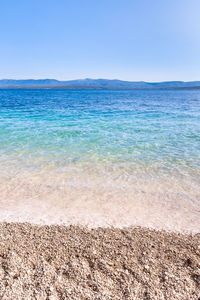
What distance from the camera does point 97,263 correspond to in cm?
373

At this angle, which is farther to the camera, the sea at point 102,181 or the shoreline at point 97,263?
the sea at point 102,181

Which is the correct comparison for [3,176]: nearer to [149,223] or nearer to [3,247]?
[3,247]

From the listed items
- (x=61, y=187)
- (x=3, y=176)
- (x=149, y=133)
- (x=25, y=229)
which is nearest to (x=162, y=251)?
(x=25, y=229)

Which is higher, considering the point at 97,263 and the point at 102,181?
the point at 97,263

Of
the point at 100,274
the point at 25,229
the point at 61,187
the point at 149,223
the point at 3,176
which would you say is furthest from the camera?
the point at 3,176

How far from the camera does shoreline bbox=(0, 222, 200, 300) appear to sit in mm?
3232

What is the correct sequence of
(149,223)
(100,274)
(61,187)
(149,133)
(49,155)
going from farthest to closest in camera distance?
(149,133), (49,155), (61,187), (149,223), (100,274)

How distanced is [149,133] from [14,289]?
13.7 metres

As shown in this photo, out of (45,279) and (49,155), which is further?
(49,155)

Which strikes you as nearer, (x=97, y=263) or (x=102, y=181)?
(x=97, y=263)

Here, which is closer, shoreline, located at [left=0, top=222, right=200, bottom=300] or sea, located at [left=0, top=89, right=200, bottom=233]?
shoreline, located at [left=0, top=222, right=200, bottom=300]

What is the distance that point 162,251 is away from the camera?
160 inches

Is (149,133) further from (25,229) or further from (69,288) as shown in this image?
(69,288)

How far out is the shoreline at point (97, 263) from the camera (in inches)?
127
